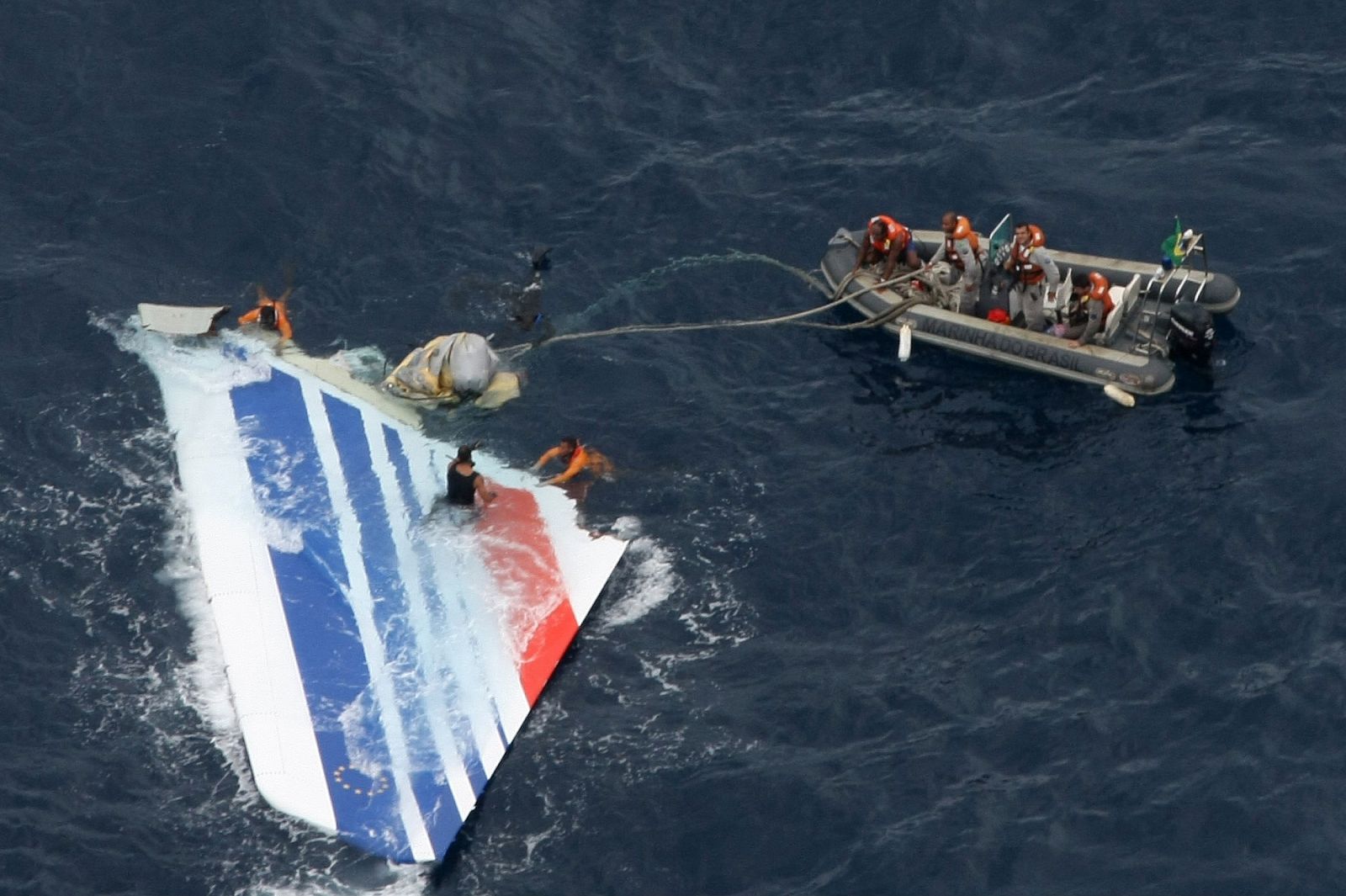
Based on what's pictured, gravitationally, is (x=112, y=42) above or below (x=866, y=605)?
above

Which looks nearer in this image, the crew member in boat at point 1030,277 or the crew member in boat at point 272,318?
Result: the crew member in boat at point 1030,277

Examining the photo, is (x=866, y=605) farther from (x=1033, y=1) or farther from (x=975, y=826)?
(x=1033, y=1)

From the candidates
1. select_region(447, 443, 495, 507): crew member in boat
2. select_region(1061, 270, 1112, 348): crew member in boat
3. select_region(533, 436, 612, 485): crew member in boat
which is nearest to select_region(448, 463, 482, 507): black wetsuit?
select_region(447, 443, 495, 507): crew member in boat

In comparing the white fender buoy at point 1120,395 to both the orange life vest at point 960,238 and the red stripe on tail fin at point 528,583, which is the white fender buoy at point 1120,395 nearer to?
the orange life vest at point 960,238

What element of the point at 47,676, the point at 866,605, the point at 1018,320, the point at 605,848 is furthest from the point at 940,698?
the point at 47,676

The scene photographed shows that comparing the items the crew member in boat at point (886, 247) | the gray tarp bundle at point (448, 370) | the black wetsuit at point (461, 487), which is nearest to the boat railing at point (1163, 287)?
the crew member in boat at point (886, 247)

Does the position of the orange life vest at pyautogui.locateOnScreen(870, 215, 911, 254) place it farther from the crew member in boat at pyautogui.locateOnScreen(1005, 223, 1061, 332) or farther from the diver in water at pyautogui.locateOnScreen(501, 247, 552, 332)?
the diver in water at pyautogui.locateOnScreen(501, 247, 552, 332)

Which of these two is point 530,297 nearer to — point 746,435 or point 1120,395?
point 746,435
